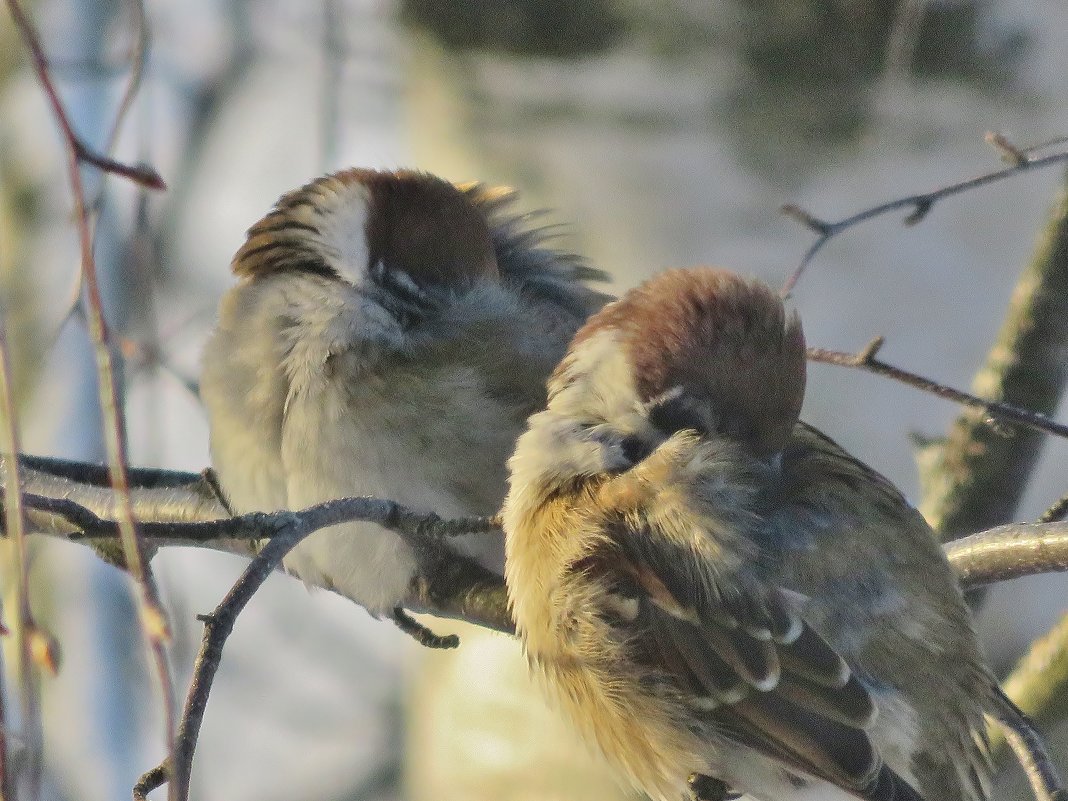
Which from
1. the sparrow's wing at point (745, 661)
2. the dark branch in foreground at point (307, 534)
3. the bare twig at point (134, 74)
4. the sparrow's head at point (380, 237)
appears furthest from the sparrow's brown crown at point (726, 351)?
the bare twig at point (134, 74)

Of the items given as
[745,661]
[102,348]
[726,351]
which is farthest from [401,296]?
[102,348]

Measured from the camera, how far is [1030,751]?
69.7 inches

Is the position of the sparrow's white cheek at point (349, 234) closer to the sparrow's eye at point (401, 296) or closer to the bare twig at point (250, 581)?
the sparrow's eye at point (401, 296)

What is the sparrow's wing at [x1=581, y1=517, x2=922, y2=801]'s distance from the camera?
1702mm

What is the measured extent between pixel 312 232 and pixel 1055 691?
171 cm

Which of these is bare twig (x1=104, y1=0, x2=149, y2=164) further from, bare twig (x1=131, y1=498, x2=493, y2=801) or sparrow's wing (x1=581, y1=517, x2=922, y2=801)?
sparrow's wing (x1=581, y1=517, x2=922, y2=801)

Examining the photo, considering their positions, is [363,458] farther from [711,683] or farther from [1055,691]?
[1055,691]

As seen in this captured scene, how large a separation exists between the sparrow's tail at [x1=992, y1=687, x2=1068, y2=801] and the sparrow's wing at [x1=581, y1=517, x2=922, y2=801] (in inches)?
6.4

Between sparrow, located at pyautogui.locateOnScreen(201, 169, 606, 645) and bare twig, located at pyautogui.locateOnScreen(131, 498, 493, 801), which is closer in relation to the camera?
bare twig, located at pyautogui.locateOnScreen(131, 498, 493, 801)

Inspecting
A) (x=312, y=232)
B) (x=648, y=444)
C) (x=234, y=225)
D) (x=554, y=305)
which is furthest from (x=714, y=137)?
(x=234, y=225)

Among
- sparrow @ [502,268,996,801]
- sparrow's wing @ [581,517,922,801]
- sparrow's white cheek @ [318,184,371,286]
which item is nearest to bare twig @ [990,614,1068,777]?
sparrow @ [502,268,996,801]

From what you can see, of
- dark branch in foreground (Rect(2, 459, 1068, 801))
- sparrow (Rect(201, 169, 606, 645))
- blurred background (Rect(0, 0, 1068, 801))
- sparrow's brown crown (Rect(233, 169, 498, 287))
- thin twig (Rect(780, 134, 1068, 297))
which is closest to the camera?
dark branch in foreground (Rect(2, 459, 1068, 801))

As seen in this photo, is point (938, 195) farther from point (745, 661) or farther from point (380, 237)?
point (380, 237)

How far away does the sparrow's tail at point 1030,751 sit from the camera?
1.65m
